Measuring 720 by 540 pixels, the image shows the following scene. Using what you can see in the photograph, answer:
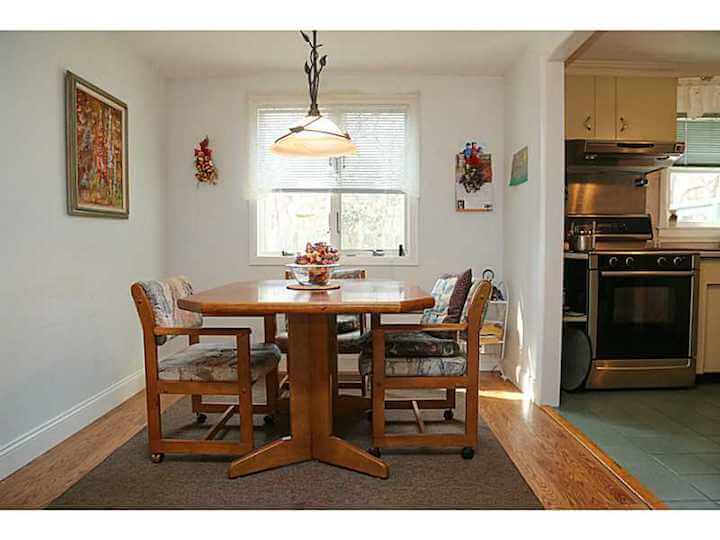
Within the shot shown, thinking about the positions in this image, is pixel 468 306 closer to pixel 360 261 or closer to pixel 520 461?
pixel 520 461

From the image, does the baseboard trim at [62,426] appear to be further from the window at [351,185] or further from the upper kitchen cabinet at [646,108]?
the upper kitchen cabinet at [646,108]

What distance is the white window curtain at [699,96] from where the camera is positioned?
4.22 meters

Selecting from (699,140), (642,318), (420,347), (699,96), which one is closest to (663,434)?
(642,318)

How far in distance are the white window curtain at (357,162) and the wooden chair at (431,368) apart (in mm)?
1914

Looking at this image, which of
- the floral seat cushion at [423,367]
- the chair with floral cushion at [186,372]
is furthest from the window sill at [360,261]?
the floral seat cushion at [423,367]

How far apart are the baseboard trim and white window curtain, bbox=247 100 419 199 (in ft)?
5.52

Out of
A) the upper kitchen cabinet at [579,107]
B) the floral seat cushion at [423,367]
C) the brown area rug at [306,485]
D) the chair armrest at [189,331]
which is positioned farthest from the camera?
the upper kitchen cabinet at [579,107]

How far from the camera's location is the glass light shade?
2689 mm

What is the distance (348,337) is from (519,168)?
1648mm

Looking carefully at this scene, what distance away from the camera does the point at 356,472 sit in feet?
7.36

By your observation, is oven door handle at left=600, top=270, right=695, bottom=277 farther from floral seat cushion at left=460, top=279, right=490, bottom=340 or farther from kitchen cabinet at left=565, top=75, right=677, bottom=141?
floral seat cushion at left=460, top=279, right=490, bottom=340

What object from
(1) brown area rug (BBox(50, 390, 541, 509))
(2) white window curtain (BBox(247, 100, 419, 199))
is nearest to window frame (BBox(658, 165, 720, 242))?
(2) white window curtain (BBox(247, 100, 419, 199))

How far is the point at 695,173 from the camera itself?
4367 millimetres
